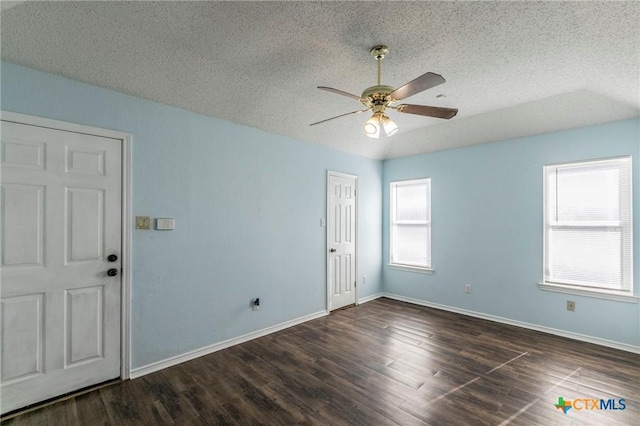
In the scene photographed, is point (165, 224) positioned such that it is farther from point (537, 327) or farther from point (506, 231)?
point (537, 327)

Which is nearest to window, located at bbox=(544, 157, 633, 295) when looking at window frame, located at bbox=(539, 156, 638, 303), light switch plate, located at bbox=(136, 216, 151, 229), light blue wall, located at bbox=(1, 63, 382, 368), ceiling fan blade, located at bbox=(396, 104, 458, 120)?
window frame, located at bbox=(539, 156, 638, 303)

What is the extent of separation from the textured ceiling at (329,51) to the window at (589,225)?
639 mm

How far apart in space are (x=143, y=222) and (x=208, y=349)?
1528 mm

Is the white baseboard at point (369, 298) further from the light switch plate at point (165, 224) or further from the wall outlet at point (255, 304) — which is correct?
the light switch plate at point (165, 224)

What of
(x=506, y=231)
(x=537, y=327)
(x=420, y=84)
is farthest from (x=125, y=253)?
(x=537, y=327)

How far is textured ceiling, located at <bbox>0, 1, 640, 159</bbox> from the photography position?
1869 mm

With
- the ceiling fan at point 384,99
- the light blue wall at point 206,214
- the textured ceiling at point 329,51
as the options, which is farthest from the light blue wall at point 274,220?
the ceiling fan at point 384,99

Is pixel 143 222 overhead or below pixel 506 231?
overhead

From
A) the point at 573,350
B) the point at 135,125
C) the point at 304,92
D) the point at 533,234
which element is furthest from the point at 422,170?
the point at 135,125

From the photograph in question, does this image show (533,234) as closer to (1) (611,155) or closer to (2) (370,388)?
(1) (611,155)

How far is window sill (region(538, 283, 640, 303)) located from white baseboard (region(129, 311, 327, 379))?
3.12 m

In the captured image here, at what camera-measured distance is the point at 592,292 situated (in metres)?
3.37

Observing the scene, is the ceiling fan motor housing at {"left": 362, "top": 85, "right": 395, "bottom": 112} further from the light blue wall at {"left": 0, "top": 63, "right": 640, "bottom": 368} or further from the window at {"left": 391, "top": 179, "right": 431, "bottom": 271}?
the window at {"left": 391, "top": 179, "right": 431, "bottom": 271}

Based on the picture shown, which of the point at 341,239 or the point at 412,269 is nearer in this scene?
the point at 341,239
